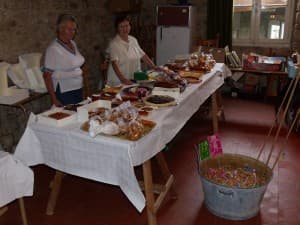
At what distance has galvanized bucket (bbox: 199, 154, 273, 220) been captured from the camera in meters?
2.40

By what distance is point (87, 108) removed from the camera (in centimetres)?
234

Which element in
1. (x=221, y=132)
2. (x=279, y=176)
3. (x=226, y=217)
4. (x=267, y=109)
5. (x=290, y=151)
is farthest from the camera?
(x=267, y=109)

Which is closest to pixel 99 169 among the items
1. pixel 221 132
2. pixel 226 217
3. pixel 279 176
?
pixel 226 217

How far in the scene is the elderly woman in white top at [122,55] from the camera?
3.51 meters

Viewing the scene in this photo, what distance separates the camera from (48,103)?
4020 mm

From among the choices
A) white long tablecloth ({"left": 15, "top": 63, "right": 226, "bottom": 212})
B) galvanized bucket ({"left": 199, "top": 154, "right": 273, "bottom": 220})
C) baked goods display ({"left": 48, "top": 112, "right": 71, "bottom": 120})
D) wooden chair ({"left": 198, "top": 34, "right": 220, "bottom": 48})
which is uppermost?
wooden chair ({"left": 198, "top": 34, "right": 220, "bottom": 48})

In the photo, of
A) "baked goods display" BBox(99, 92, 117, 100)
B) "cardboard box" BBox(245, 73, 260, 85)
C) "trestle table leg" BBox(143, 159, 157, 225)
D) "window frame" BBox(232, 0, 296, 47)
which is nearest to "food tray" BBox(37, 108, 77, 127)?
"baked goods display" BBox(99, 92, 117, 100)

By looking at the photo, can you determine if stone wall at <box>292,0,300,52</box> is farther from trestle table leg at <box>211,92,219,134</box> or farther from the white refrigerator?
trestle table leg at <box>211,92,219,134</box>

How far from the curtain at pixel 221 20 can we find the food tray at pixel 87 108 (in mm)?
3817

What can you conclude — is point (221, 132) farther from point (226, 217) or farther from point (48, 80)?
point (48, 80)

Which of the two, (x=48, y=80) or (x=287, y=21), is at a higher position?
(x=287, y=21)

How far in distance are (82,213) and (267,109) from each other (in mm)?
3487

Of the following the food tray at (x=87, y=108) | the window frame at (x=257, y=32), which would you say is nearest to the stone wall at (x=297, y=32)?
the window frame at (x=257, y=32)

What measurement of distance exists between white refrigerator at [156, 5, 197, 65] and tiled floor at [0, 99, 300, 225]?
7.41ft
